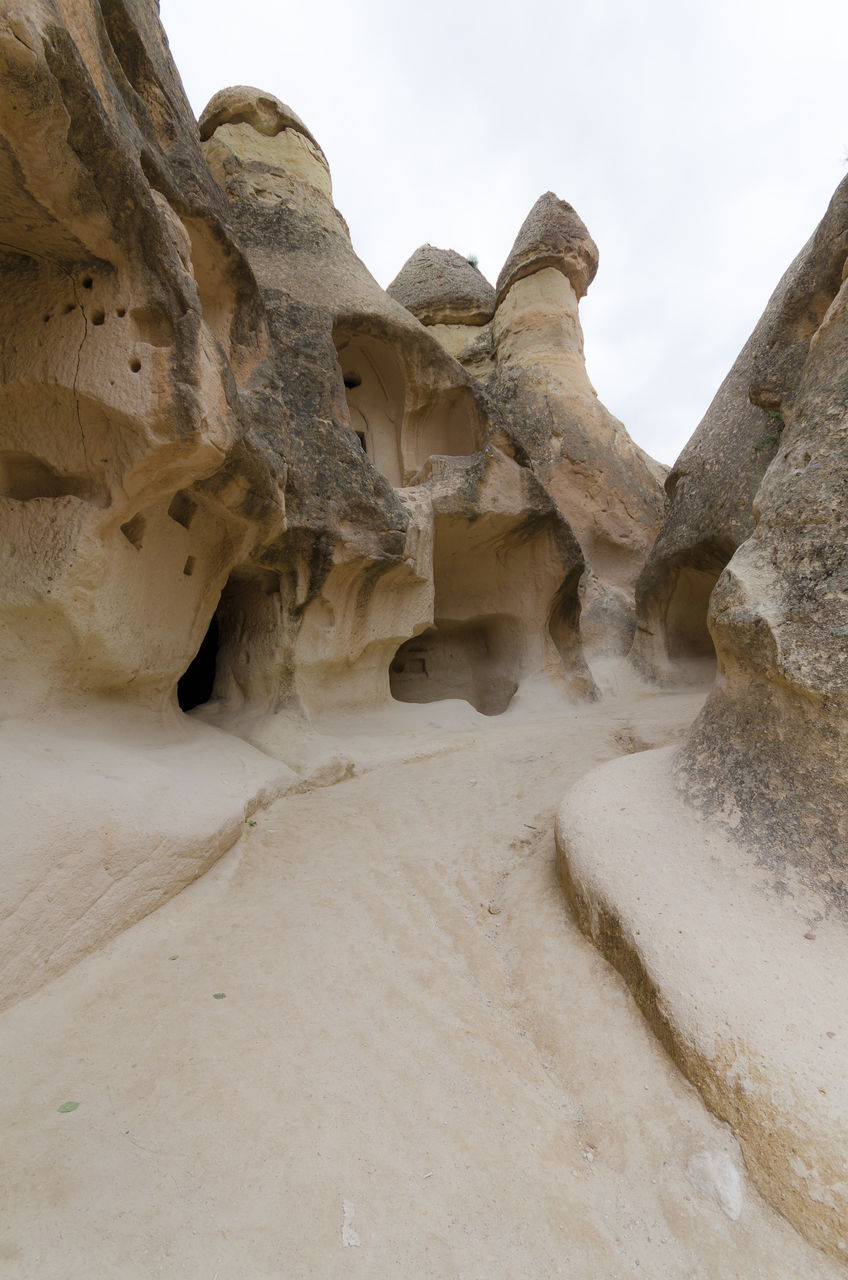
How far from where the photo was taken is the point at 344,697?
220 inches

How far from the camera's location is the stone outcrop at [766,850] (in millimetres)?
1611

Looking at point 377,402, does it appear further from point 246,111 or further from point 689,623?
point 689,623

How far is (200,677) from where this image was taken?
657 cm

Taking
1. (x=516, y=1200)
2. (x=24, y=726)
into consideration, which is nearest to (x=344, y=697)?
(x=24, y=726)

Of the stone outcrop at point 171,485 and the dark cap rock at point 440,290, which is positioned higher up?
the dark cap rock at point 440,290

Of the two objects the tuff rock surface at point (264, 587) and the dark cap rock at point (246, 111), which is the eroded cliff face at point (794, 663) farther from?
the dark cap rock at point (246, 111)

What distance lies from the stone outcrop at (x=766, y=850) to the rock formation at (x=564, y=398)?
6640 mm

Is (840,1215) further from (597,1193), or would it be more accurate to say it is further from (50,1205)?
(50,1205)

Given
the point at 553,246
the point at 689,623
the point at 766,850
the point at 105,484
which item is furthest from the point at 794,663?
the point at 553,246

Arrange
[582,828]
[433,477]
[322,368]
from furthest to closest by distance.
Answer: [433,477]
[322,368]
[582,828]

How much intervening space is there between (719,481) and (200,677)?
623 cm

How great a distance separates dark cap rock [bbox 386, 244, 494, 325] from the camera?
37.3 feet

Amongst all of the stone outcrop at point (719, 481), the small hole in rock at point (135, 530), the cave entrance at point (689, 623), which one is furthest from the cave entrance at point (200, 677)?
the cave entrance at point (689, 623)

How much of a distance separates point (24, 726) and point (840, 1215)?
3.41 metres
